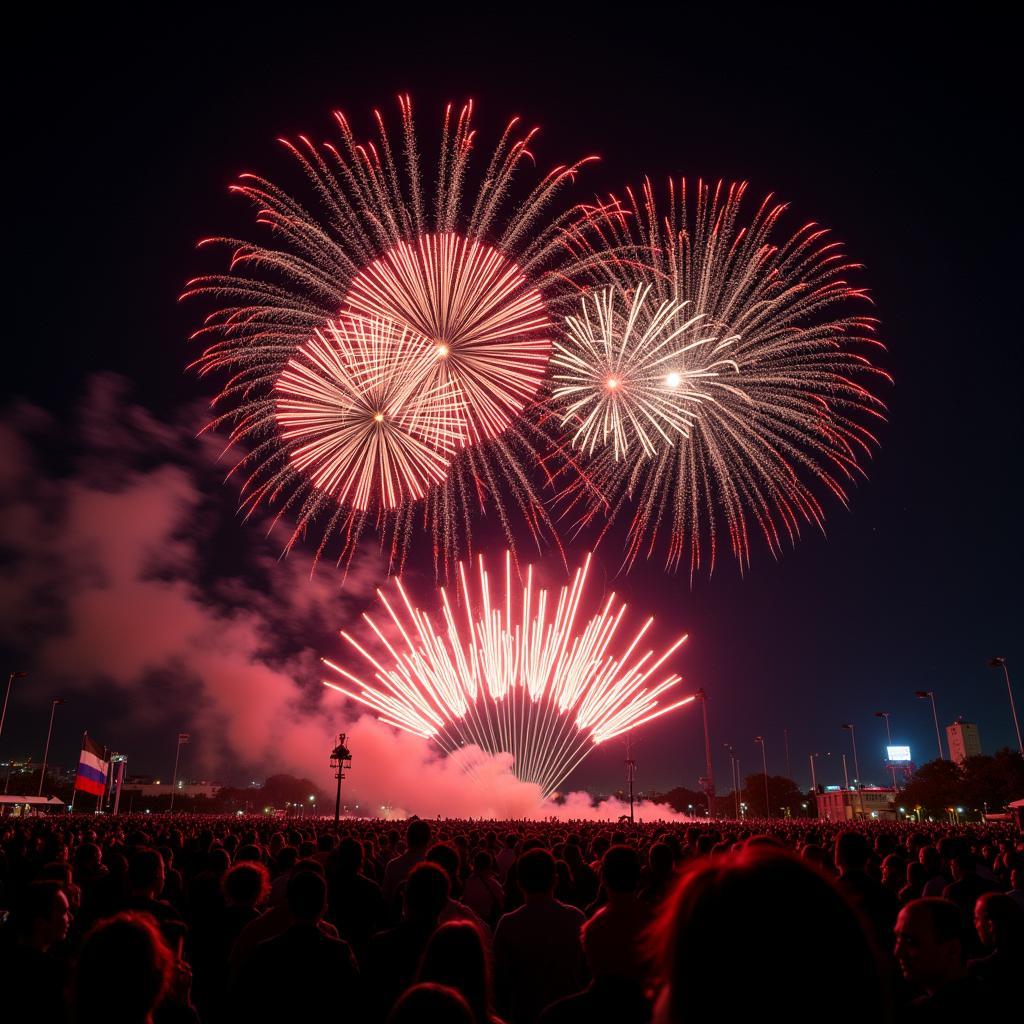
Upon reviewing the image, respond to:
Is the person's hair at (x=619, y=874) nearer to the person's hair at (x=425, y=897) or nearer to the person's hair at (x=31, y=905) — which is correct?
the person's hair at (x=425, y=897)

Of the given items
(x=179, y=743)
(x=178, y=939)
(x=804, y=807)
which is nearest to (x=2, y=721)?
(x=179, y=743)

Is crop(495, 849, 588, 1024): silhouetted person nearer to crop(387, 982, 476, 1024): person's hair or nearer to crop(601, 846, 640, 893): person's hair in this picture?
crop(601, 846, 640, 893): person's hair

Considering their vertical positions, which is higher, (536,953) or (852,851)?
(852,851)

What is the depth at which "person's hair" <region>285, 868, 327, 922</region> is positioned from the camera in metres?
4.33

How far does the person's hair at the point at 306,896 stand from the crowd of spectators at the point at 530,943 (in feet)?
0.04

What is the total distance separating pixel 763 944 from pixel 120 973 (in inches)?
91.3

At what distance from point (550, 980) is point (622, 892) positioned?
73 cm

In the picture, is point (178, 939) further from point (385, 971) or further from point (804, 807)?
point (804, 807)

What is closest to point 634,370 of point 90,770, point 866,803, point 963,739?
point 90,770

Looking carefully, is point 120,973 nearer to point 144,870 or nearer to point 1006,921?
point 144,870

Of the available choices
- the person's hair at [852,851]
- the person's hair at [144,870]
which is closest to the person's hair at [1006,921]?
the person's hair at [852,851]

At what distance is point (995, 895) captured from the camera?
470 cm

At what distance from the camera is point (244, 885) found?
6117 millimetres

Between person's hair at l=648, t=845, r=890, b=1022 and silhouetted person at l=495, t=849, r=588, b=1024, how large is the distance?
3.98 metres
